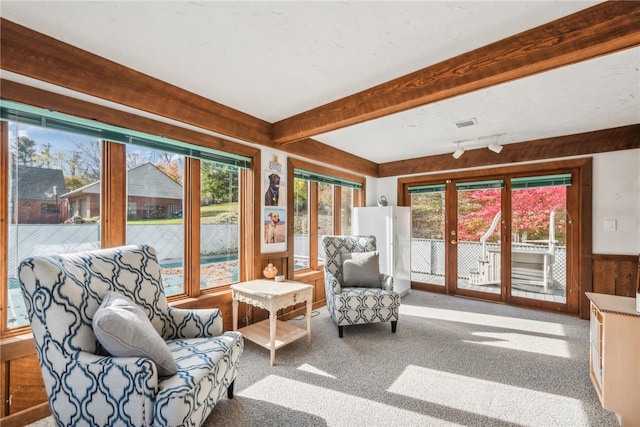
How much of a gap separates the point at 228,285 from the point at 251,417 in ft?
4.86

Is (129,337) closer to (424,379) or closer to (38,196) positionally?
(38,196)

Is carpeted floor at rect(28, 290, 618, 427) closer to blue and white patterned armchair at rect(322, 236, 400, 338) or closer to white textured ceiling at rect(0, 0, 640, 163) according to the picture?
blue and white patterned armchair at rect(322, 236, 400, 338)

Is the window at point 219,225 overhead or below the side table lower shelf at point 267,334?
overhead

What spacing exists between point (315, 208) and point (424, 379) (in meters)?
2.58

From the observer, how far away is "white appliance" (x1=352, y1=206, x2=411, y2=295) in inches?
171

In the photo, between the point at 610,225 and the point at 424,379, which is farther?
the point at 610,225

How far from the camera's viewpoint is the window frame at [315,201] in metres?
3.61

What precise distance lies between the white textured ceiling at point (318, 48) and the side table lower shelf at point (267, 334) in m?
2.23

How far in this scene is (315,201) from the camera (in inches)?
164

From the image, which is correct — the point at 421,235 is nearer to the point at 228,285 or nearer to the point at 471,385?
the point at 471,385

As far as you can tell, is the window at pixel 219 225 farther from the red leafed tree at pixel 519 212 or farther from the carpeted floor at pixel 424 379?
the red leafed tree at pixel 519 212

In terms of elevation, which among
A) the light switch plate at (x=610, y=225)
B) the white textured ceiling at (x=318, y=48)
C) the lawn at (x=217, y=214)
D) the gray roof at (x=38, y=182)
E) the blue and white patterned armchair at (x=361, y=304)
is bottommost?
Answer: the blue and white patterned armchair at (x=361, y=304)

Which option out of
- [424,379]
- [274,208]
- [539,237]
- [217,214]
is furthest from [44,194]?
[539,237]

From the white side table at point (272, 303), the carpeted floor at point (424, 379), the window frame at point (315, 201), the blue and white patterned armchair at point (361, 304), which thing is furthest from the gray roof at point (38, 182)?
the blue and white patterned armchair at point (361, 304)
